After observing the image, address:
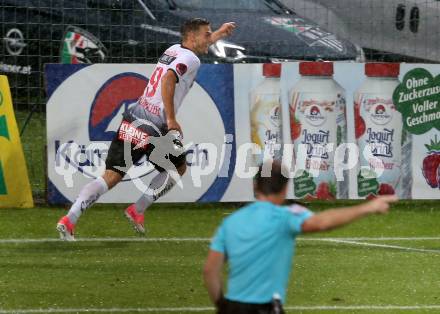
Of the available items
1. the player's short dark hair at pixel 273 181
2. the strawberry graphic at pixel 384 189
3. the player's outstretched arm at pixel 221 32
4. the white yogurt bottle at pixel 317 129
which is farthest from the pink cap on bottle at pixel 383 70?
the player's short dark hair at pixel 273 181

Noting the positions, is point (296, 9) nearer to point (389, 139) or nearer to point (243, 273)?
point (389, 139)

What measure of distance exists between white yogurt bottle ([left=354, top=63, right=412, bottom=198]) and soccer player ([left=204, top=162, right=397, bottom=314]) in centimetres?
785

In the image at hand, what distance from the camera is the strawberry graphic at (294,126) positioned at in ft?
46.1

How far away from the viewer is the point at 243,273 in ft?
20.3

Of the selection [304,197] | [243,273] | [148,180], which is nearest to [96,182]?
[148,180]

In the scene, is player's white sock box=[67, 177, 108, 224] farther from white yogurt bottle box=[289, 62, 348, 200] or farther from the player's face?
white yogurt bottle box=[289, 62, 348, 200]

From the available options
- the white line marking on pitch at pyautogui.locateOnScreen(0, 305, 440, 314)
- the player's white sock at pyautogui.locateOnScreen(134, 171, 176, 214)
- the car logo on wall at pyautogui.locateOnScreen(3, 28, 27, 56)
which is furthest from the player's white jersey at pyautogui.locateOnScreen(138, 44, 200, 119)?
the car logo on wall at pyautogui.locateOnScreen(3, 28, 27, 56)

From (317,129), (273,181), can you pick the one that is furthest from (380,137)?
(273,181)

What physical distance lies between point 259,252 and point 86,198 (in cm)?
566

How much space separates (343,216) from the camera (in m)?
6.00

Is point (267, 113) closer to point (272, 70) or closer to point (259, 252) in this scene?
point (272, 70)

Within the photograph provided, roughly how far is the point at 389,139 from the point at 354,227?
1.47 m

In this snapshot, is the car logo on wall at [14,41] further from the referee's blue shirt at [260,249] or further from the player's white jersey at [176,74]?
the referee's blue shirt at [260,249]

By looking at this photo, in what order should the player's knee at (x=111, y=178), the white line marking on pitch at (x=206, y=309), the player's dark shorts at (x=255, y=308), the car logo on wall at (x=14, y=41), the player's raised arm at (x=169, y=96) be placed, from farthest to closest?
the car logo on wall at (x=14, y=41) → the player's knee at (x=111, y=178) → the player's raised arm at (x=169, y=96) → the white line marking on pitch at (x=206, y=309) → the player's dark shorts at (x=255, y=308)
